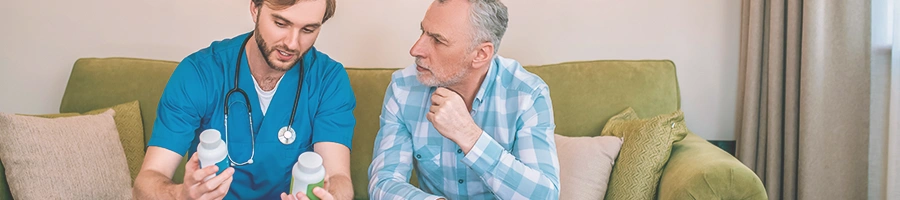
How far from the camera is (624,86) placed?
2609mm

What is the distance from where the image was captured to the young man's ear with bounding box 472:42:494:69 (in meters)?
1.86

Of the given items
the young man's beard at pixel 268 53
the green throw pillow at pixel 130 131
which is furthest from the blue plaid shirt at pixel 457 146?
the green throw pillow at pixel 130 131

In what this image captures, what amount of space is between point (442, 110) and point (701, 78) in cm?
157

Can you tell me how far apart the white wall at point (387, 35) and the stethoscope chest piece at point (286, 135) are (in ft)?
3.62

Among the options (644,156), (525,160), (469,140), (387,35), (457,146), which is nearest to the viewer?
(469,140)

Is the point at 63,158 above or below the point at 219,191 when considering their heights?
below

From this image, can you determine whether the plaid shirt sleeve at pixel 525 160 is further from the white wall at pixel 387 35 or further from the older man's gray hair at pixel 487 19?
the white wall at pixel 387 35

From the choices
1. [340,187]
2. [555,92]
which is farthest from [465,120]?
[555,92]

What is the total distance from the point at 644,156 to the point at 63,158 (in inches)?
63.0

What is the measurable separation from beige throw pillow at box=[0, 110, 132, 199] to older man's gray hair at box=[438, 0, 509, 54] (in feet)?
3.96

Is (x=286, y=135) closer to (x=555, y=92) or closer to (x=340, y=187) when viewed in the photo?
(x=340, y=187)

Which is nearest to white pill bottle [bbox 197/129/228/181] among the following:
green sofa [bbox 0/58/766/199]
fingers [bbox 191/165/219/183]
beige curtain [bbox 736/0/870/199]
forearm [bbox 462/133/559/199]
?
fingers [bbox 191/165/219/183]

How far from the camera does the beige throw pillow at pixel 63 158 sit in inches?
88.0

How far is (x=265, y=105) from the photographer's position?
6.38ft
